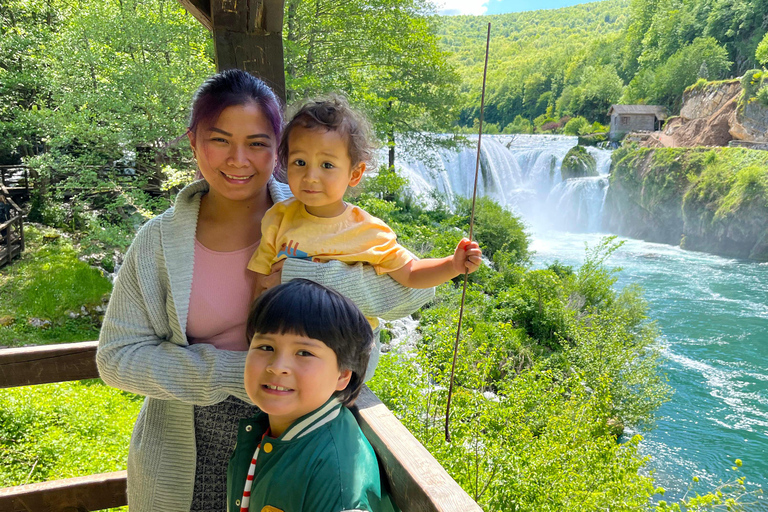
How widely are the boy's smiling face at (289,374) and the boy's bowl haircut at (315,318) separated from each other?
0.01 metres

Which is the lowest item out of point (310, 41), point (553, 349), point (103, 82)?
point (553, 349)

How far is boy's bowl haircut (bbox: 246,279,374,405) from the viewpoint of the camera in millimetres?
896

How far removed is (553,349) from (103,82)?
9.26 m

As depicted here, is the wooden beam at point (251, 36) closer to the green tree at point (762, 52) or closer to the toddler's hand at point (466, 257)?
the toddler's hand at point (466, 257)

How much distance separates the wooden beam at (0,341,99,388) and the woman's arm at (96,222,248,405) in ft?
2.08

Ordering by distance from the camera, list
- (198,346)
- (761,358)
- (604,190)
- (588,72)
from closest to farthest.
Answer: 1. (198,346)
2. (761,358)
3. (604,190)
4. (588,72)

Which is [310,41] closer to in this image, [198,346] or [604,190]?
[198,346]

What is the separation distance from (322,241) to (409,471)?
1.56 feet

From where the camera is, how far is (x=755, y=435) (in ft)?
27.0

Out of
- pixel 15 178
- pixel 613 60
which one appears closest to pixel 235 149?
Answer: pixel 15 178

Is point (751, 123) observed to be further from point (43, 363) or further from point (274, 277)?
point (43, 363)

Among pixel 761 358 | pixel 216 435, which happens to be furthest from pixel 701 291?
pixel 216 435

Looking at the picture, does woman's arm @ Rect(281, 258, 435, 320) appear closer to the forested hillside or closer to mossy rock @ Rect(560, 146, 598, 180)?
mossy rock @ Rect(560, 146, 598, 180)

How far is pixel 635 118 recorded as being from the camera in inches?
1095
